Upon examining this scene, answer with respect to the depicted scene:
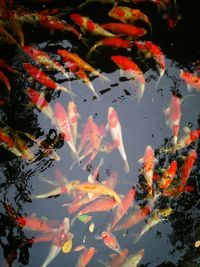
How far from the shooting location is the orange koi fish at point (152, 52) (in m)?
4.10

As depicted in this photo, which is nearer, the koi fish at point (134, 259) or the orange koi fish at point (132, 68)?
the koi fish at point (134, 259)

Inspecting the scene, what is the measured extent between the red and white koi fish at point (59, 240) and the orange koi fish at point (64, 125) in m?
0.83

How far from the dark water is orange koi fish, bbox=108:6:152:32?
86 mm

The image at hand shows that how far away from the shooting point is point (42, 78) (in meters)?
4.09

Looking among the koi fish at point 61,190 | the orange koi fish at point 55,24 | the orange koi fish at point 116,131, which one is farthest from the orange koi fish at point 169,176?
the orange koi fish at point 55,24

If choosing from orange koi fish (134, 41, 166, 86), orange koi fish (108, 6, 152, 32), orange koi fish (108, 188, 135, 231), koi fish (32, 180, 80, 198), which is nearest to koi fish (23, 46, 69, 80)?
orange koi fish (108, 6, 152, 32)

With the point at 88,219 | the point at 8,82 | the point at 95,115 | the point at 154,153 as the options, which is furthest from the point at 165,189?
the point at 8,82

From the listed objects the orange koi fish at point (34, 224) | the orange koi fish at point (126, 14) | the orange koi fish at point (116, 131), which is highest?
the orange koi fish at point (126, 14)

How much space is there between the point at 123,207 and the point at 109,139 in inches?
33.3

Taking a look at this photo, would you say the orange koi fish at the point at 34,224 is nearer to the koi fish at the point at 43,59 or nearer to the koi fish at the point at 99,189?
the koi fish at the point at 99,189

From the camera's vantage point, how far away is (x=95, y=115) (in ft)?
13.5

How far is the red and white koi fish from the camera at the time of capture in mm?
3846

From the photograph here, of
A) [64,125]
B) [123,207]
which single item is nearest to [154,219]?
[123,207]

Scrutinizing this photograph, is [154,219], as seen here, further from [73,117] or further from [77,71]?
[77,71]
